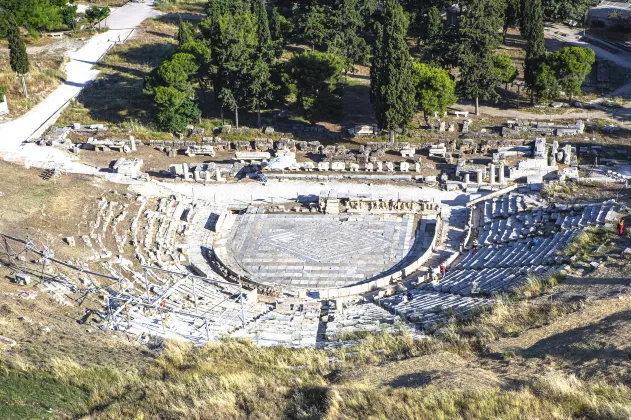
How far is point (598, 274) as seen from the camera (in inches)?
1478

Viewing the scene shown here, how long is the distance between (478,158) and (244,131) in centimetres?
1763

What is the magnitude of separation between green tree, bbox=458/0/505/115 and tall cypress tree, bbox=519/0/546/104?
12.7 ft

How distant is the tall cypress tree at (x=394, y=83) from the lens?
189ft

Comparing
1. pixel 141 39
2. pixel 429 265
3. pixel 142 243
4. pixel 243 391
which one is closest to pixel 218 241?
pixel 142 243

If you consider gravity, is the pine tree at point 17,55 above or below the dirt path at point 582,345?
above

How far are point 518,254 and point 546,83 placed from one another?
Result: 982 inches

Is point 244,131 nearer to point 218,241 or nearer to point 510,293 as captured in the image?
point 218,241

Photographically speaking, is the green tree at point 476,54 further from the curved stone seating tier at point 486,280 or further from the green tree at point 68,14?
the green tree at point 68,14

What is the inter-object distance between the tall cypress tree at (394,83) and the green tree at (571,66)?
13.1 meters

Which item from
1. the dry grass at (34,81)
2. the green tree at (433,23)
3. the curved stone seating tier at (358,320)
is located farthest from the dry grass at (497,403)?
the green tree at (433,23)

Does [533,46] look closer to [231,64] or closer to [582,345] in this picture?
[231,64]

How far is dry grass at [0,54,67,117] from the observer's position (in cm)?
6488

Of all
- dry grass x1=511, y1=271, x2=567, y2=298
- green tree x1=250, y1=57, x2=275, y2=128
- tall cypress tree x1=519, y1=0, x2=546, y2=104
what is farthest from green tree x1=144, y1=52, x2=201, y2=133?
dry grass x1=511, y1=271, x2=567, y2=298

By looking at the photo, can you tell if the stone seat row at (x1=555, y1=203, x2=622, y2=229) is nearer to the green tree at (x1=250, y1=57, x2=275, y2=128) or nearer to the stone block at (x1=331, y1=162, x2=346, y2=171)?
the stone block at (x1=331, y1=162, x2=346, y2=171)
